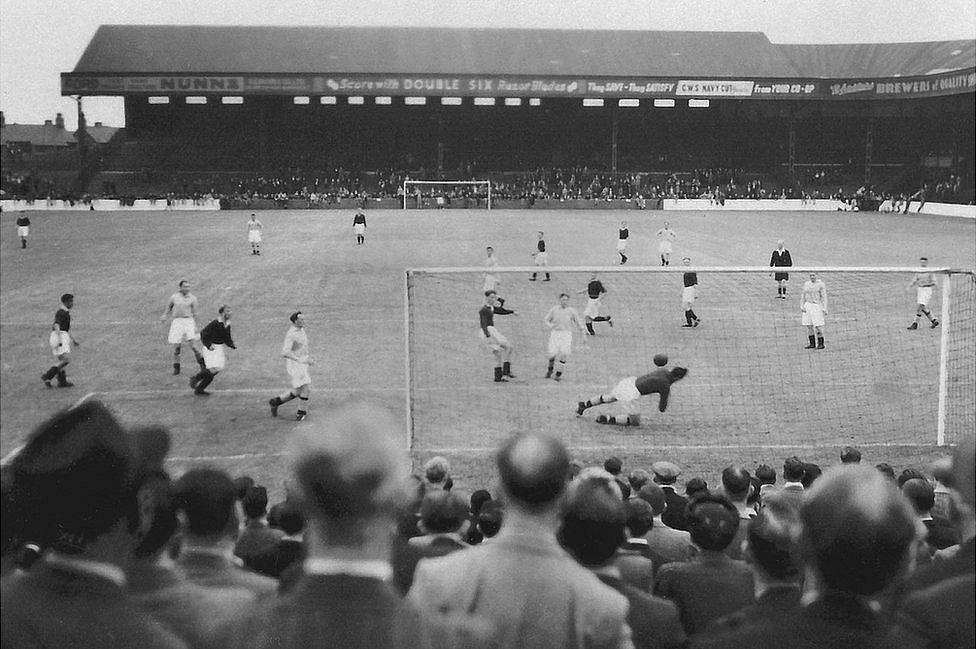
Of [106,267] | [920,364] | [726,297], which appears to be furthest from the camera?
[106,267]

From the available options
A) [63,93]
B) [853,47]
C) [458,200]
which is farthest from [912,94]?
[63,93]

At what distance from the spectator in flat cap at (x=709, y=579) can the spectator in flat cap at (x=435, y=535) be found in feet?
4.00

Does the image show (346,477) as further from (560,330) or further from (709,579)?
(560,330)

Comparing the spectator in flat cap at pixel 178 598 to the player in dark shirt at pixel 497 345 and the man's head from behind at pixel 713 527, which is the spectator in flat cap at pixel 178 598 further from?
the player in dark shirt at pixel 497 345

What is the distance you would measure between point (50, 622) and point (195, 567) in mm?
1262

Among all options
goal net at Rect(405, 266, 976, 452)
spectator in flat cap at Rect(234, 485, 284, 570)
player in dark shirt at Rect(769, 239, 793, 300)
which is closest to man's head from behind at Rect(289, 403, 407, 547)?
spectator in flat cap at Rect(234, 485, 284, 570)

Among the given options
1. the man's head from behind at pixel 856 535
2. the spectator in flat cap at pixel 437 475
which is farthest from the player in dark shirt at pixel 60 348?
the man's head from behind at pixel 856 535

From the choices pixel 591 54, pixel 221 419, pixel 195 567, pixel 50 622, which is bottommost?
pixel 221 419

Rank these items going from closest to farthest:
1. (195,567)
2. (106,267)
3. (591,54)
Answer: (195,567)
(106,267)
(591,54)

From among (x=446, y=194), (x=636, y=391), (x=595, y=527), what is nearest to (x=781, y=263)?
(x=636, y=391)

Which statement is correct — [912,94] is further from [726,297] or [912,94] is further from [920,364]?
[920,364]

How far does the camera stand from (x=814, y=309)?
21031 millimetres

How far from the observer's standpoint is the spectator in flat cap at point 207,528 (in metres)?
4.02

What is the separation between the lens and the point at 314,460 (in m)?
2.85
